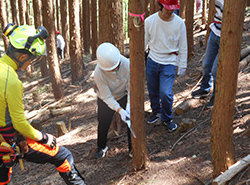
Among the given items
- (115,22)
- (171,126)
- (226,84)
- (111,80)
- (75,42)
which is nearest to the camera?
(226,84)

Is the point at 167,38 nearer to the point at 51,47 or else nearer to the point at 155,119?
the point at 155,119

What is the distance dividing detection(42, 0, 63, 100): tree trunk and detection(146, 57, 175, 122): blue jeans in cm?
552

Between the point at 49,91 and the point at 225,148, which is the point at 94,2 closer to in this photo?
the point at 49,91

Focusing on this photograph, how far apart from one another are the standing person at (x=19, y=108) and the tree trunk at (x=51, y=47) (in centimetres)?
596

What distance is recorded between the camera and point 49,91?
456 inches

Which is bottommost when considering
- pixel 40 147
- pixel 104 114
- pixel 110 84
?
pixel 104 114

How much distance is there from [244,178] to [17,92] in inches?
98.8

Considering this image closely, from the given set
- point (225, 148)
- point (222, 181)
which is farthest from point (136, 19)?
point (222, 181)

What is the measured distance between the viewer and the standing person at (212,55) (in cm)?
416

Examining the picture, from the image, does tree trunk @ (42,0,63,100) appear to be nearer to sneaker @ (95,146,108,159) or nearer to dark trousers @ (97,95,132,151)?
sneaker @ (95,146,108,159)

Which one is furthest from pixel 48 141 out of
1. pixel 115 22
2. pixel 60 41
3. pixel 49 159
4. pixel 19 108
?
pixel 60 41

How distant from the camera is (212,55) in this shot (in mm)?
4664

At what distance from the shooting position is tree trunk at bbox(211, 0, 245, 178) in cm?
222

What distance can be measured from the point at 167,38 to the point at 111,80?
1215 mm
